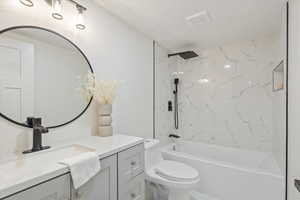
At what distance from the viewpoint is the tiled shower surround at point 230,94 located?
7.55 feet

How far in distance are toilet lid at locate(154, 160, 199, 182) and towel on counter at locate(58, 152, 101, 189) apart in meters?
0.97

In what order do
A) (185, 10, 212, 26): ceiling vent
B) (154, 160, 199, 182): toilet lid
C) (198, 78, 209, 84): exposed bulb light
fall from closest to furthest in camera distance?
(154, 160, 199, 182): toilet lid → (185, 10, 212, 26): ceiling vent → (198, 78, 209, 84): exposed bulb light

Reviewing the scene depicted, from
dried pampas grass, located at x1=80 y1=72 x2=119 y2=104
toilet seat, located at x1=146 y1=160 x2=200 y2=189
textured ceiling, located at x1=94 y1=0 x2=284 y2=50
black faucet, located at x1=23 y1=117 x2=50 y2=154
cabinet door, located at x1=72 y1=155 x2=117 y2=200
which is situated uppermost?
textured ceiling, located at x1=94 y1=0 x2=284 y2=50

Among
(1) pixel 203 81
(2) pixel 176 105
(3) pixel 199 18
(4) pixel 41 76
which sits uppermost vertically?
(3) pixel 199 18

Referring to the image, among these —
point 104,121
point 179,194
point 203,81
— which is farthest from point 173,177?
point 203,81

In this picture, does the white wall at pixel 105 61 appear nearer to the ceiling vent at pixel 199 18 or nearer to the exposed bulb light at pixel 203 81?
the ceiling vent at pixel 199 18

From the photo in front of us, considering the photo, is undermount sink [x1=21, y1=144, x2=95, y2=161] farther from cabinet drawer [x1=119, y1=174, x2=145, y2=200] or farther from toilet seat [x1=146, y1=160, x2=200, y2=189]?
toilet seat [x1=146, y1=160, x2=200, y2=189]

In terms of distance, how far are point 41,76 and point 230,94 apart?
104 inches

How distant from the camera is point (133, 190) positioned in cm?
124

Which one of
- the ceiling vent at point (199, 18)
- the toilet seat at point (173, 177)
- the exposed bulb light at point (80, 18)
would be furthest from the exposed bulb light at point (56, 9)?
the toilet seat at point (173, 177)

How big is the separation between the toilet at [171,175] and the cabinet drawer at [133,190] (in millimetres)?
349

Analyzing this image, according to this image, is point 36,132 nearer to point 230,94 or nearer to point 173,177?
point 173,177

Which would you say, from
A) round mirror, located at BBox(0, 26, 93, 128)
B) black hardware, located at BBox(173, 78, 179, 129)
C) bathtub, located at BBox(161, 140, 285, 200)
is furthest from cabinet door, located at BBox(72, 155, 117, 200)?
black hardware, located at BBox(173, 78, 179, 129)

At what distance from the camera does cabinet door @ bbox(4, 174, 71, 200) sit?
0.64 m
